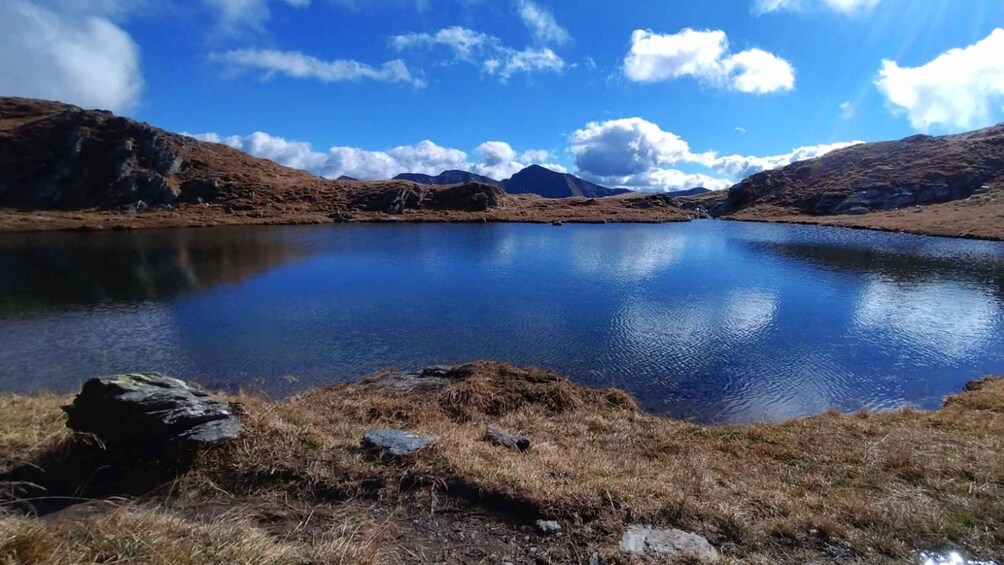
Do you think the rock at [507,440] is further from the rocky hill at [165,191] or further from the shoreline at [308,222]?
the rocky hill at [165,191]

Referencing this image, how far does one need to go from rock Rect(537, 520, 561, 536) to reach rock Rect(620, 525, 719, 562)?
2.99 ft

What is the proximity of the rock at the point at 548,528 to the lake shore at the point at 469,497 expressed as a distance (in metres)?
0.09

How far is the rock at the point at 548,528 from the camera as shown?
23.0 ft

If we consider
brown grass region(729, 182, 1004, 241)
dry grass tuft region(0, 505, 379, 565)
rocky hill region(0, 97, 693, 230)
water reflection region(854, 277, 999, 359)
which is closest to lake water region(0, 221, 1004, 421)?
water reflection region(854, 277, 999, 359)

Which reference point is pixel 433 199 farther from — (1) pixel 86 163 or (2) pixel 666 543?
(2) pixel 666 543

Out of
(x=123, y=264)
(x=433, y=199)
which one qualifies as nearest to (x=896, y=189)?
(x=433, y=199)

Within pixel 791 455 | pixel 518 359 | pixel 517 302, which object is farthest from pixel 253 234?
pixel 791 455

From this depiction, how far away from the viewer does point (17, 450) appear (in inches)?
327

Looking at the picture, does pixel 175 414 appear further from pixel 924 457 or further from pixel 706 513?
pixel 924 457

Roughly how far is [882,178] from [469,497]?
16810 centimetres

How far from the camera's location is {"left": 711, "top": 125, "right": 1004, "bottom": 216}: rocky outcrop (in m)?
121

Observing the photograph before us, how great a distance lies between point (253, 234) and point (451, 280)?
2071 inches

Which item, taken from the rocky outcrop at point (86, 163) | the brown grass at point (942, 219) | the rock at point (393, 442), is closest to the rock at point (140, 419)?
the rock at point (393, 442)

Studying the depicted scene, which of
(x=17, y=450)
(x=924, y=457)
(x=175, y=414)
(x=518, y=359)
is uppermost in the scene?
(x=175, y=414)
